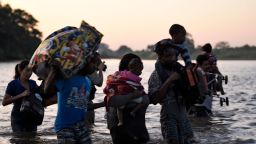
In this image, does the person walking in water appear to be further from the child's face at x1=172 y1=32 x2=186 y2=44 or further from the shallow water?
the shallow water

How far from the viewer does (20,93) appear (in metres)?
7.96

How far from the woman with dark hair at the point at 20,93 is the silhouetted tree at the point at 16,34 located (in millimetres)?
93655

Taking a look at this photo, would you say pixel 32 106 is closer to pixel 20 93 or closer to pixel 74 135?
pixel 20 93

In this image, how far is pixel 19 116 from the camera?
26.7 ft

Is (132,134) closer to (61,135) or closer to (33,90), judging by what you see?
(61,135)

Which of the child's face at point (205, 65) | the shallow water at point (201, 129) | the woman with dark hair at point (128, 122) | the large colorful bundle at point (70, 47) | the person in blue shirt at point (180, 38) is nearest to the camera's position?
the large colorful bundle at point (70, 47)

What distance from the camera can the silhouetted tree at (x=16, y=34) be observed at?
101625 mm

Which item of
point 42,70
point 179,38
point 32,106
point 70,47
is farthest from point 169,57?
point 32,106

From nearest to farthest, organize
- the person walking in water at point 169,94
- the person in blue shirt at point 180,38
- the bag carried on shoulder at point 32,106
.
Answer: the person walking in water at point 169,94 < the person in blue shirt at point 180,38 < the bag carried on shoulder at point 32,106

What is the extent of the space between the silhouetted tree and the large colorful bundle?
97.1 m

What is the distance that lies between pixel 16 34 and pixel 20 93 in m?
102

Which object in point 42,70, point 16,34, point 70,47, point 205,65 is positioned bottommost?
point 205,65

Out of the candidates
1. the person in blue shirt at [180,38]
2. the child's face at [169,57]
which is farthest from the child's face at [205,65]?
the child's face at [169,57]

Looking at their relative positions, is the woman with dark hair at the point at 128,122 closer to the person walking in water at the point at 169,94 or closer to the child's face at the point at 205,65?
the person walking in water at the point at 169,94
